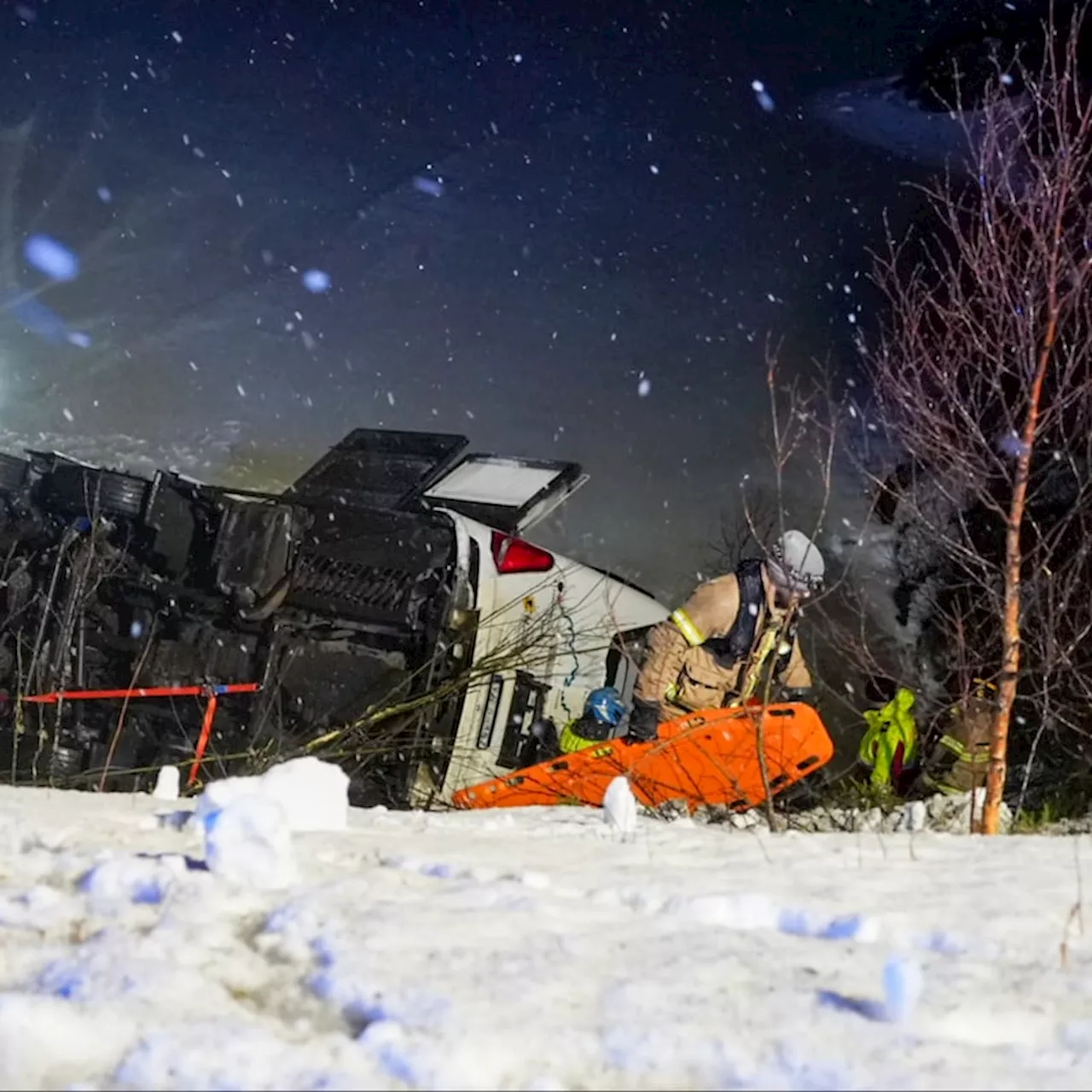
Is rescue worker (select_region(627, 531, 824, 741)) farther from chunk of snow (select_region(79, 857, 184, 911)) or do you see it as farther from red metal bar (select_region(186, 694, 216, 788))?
chunk of snow (select_region(79, 857, 184, 911))

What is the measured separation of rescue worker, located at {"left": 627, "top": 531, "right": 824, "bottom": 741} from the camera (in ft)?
19.5

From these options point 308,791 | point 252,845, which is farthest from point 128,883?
point 308,791

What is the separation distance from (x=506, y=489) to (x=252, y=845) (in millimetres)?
5604

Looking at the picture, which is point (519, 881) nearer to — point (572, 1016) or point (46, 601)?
point (572, 1016)

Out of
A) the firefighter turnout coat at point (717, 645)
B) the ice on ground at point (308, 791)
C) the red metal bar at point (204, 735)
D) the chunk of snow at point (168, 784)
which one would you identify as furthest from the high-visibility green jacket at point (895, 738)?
the ice on ground at point (308, 791)

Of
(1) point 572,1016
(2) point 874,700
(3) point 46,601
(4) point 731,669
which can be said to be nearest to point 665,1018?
(1) point 572,1016

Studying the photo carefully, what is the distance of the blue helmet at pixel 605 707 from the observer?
6812 mm

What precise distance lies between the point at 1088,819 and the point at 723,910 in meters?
5.73

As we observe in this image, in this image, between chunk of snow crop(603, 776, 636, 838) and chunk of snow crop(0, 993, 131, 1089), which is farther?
chunk of snow crop(603, 776, 636, 838)

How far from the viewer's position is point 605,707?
22.5 feet

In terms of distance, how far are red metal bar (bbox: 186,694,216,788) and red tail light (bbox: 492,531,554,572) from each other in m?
2.05

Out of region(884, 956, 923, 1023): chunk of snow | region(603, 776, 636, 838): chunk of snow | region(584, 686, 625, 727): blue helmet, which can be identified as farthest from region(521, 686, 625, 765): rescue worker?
region(884, 956, 923, 1023): chunk of snow

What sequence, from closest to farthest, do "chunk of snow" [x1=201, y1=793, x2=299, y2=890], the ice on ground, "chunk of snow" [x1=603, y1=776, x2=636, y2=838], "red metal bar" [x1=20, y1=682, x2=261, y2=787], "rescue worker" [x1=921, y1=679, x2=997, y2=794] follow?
"chunk of snow" [x1=201, y1=793, x2=299, y2=890], the ice on ground, "chunk of snow" [x1=603, y1=776, x2=636, y2=838], "red metal bar" [x1=20, y1=682, x2=261, y2=787], "rescue worker" [x1=921, y1=679, x2=997, y2=794]

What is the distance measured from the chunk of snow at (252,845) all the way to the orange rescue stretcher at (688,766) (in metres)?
3.97
